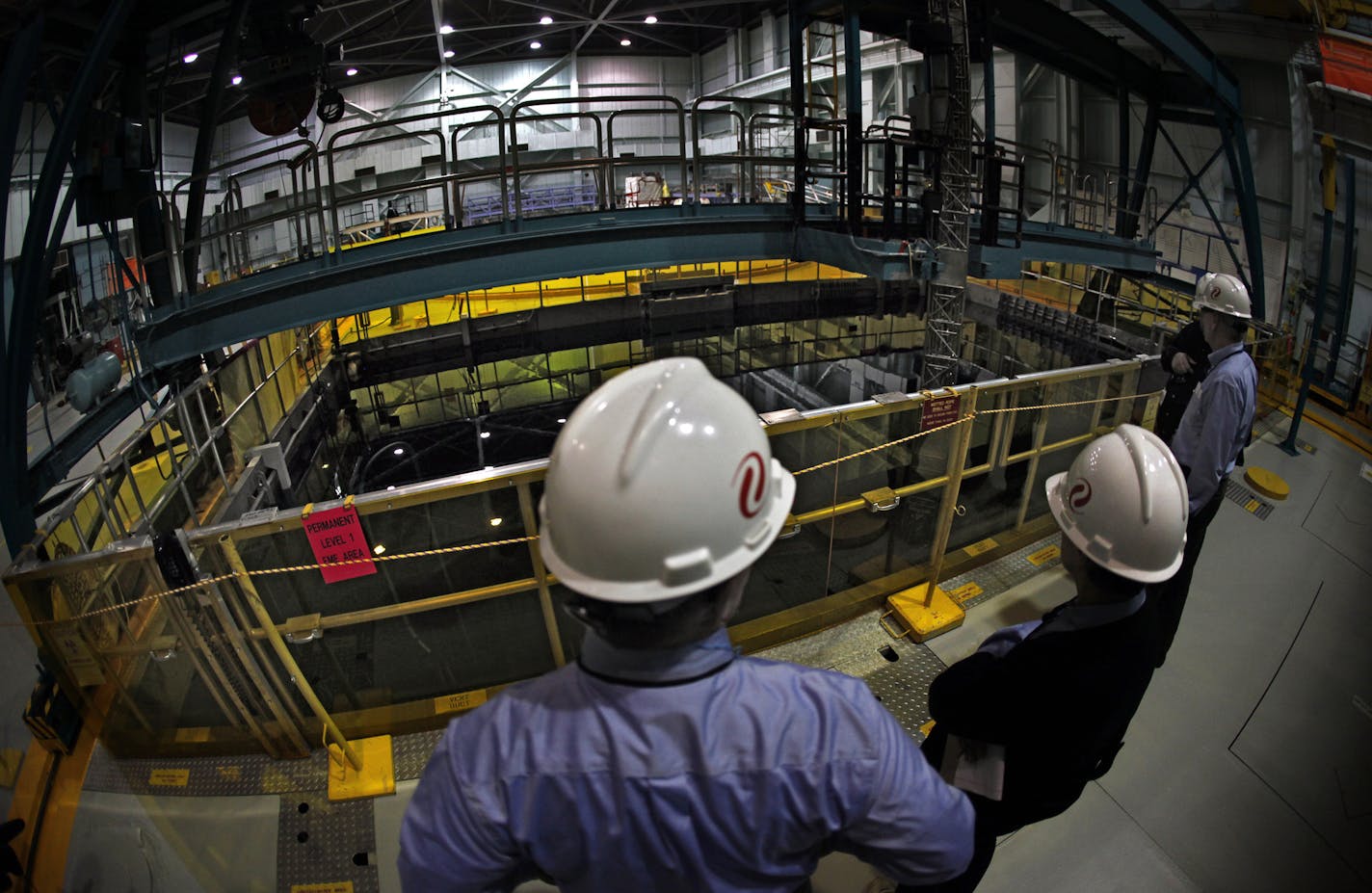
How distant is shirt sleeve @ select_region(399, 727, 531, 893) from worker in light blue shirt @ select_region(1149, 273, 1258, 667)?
10.8 feet

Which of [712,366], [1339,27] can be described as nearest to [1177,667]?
[712,366]

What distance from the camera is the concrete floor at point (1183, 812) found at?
8.43 ft

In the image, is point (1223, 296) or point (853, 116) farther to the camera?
point (853, 116)

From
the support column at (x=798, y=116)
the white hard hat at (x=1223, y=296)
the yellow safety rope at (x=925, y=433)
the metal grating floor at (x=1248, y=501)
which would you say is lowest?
the metal grating floor at (x=1248, y=501)

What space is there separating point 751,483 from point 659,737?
18.8 inches

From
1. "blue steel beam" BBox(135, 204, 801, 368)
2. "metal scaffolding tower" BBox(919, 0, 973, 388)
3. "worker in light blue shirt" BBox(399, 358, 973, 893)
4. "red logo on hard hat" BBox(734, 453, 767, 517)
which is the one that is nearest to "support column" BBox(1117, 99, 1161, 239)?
"metal scaffolding tower" BBox(919, 0, 973, 388)

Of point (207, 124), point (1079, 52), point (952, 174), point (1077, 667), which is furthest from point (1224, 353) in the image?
point (1079, 52)

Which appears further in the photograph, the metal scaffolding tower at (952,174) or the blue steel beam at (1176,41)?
the blue steel beam at (1176,41)

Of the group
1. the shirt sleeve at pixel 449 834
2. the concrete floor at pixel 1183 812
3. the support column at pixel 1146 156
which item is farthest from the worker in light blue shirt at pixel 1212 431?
the support column at pixel 1146 156

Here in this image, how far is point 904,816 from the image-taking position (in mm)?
1184

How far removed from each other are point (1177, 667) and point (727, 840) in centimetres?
355

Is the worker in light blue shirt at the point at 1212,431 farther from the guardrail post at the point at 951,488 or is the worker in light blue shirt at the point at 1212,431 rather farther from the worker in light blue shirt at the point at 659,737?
the worker in light blue shirt at the point at 659,737

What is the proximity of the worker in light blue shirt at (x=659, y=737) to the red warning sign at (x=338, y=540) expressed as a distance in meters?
1.77

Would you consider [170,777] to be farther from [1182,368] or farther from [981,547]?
[1182,368]
